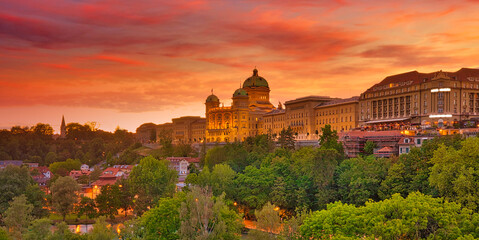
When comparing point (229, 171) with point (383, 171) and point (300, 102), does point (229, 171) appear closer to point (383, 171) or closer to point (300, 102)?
point (383, 171)

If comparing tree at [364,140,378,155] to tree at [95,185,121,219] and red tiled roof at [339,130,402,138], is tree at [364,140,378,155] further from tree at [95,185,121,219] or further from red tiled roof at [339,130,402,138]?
tree at [95,185,121,219]

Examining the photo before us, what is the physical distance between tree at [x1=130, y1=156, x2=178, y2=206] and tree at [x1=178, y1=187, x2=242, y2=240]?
3270 centimetres

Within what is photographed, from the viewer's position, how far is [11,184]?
7631cm

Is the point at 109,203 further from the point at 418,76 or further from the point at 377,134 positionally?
the point at 418,76

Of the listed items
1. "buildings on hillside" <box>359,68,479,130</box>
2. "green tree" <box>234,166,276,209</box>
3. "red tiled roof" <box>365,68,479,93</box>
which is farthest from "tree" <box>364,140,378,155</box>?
"red tiled roof" <box>365,68,479,93</box>

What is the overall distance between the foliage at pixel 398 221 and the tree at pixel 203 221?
841 cm

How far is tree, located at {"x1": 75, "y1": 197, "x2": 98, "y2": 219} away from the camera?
3313 inches

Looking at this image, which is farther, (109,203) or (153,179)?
(153,179)

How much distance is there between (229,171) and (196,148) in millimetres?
94363

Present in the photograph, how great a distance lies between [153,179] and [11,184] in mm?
22311

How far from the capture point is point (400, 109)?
→ 376ft

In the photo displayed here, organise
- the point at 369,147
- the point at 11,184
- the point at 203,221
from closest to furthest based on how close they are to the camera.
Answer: the point at 203,221, the point at 11,184, the point at 369,147

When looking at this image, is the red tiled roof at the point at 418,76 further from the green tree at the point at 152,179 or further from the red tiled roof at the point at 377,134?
the green tree at the point at 152,179

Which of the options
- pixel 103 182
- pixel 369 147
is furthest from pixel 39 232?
pixel 103 182
